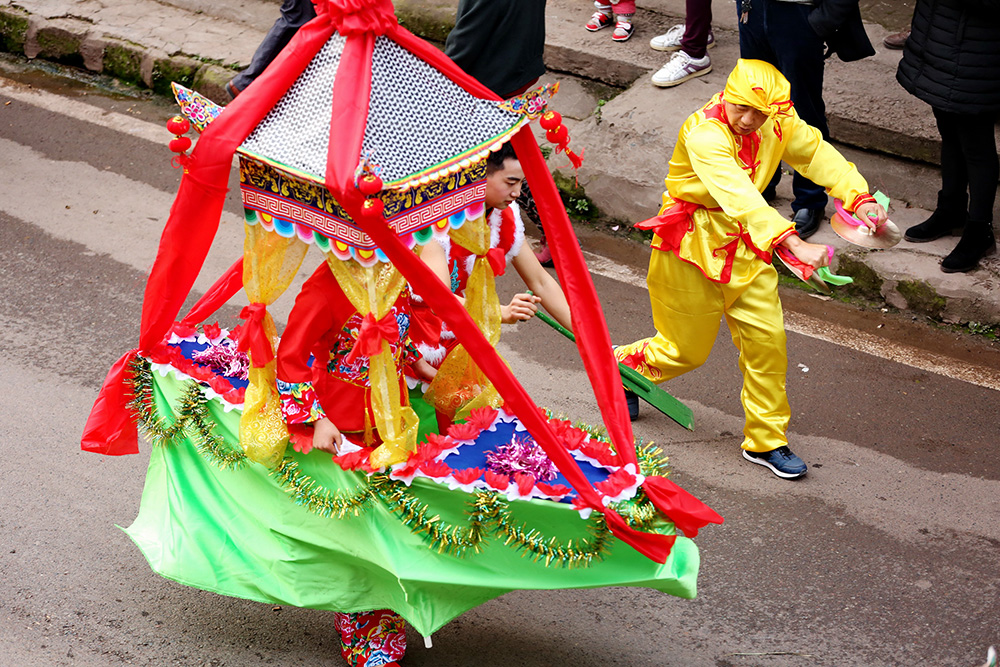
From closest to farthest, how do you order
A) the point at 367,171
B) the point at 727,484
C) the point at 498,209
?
the point at 367,171, the point at 498,209, the point at 727,484

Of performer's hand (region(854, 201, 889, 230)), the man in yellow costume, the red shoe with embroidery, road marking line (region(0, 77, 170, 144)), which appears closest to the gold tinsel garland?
the man in yellow costume

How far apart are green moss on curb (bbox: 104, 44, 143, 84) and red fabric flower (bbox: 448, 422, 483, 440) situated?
6.11 metres

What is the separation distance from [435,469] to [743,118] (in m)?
1.98

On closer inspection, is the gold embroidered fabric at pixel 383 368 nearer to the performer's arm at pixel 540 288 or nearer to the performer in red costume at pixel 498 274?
the performer in red costume at pixel 498 274

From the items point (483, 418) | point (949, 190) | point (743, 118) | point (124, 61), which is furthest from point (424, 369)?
point (124, 61)

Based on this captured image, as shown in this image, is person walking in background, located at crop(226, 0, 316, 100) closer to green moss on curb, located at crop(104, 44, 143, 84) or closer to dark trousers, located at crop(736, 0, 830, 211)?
green moss on curb, located at crop(104, 44, 143, 84)

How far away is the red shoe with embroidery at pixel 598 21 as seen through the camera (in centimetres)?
759

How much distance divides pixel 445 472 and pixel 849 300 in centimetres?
358

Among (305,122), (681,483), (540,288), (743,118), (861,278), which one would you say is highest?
(305,122)

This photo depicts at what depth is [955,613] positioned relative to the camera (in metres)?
3.70

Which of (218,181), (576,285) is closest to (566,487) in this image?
(576,285)

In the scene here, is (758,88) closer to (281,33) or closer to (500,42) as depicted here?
(500,42)

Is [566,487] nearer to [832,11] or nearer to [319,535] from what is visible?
[319,535]

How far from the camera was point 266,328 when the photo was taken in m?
3.04
